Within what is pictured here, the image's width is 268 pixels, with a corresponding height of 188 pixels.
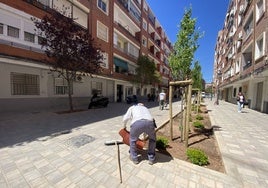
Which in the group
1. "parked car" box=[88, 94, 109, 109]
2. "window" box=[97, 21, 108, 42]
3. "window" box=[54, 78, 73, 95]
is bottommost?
"parked car" box=[88, 94, 109, 109]

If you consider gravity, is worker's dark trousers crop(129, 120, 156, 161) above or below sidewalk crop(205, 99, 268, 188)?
above

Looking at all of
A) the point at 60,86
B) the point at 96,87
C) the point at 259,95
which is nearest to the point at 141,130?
the point at 60,86

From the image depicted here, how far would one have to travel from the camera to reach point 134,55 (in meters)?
27.1

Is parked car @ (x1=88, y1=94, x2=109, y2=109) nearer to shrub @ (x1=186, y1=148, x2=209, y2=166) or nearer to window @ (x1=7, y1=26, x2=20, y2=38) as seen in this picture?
window @ (x1=7, y1=26, x2=20, y2=38)

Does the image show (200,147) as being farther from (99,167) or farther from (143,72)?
(143,72)

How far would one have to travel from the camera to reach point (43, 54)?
12023 mm

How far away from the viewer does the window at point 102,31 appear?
1800 centimetres

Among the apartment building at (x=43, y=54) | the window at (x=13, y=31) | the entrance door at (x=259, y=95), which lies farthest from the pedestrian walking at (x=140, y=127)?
the entrance door at (x=259, y=95)

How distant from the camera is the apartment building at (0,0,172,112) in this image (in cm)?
1013

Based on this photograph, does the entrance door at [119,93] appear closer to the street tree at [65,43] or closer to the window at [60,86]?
the window at [60,86]

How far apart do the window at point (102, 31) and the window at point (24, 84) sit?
29.9ft

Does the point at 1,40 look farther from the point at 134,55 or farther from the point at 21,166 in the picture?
the point at 134,55

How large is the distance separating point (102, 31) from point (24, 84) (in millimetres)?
11032

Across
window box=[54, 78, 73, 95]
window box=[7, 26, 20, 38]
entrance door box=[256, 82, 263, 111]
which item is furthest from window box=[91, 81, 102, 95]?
entrance door box=[256, 82, 263, 111]
